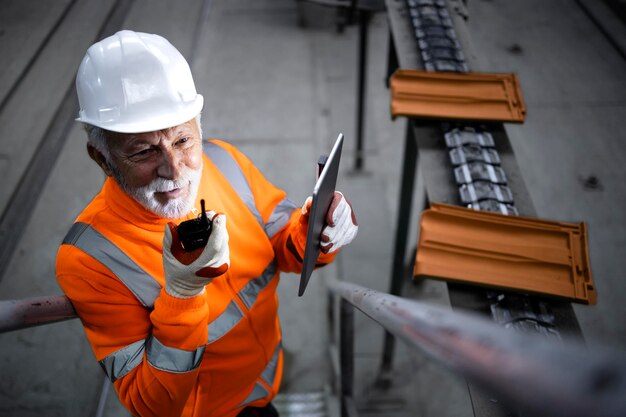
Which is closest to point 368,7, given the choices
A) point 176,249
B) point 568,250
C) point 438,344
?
point 568,250

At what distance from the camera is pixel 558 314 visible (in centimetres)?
129

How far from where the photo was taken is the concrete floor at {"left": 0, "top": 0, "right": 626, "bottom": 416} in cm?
216

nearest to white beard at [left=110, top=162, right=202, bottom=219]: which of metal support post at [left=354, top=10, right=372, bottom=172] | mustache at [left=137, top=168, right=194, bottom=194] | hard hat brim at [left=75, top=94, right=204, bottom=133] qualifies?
mustache at [left=137, top=168, right=194, bottom=194]

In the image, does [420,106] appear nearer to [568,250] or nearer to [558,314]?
[568,250]

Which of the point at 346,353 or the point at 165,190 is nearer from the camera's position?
the point at 165,190

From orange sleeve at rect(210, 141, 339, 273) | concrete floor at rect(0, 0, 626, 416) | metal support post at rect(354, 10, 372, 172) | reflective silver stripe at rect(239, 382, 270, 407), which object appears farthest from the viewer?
metal support post at rect(354, 10, 372, 172)

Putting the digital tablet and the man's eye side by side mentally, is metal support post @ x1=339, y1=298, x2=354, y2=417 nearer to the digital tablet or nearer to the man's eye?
the digital tablet

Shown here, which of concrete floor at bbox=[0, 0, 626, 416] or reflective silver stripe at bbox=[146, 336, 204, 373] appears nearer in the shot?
reflective silver stripe at bbox=[146, 336, 204, 373]

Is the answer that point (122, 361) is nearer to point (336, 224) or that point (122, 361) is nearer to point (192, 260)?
point (192, 260)

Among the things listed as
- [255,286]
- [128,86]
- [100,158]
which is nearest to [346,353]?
[255,286]

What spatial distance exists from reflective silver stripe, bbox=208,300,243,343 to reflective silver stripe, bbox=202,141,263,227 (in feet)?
1.02

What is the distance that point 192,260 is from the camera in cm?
115

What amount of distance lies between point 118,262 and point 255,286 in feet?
1.53

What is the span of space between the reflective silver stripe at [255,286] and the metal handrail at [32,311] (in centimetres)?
50
